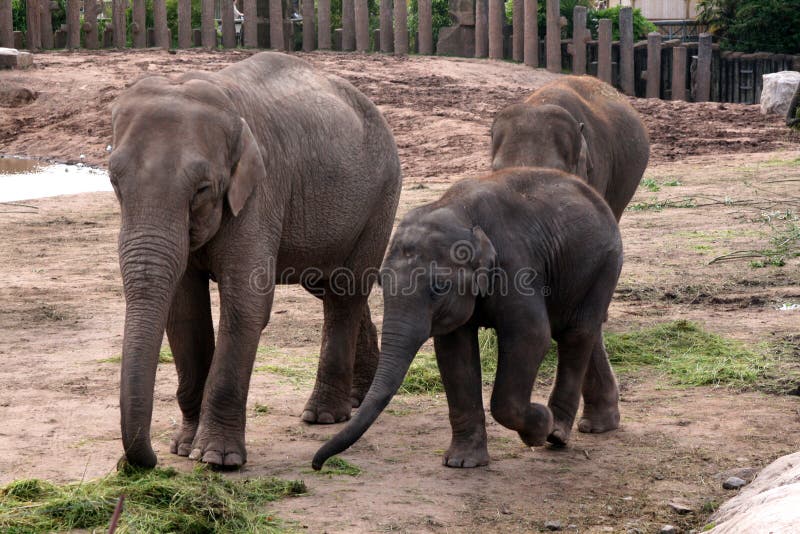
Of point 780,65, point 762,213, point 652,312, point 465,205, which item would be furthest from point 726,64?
point 465,205

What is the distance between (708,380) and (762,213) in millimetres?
5304

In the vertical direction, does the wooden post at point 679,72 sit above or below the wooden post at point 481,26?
below

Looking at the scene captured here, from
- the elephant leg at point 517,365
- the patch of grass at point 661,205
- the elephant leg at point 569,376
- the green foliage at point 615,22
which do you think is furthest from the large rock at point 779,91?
the elephant leg at point 517,365

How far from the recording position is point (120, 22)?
74.1ft

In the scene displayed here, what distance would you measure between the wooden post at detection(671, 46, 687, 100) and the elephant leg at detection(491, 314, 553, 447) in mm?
16774

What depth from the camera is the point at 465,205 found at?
520 cm

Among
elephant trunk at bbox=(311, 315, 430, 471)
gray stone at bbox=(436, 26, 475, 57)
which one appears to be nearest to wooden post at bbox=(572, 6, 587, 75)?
gray stone at bbox=(436, 26, 475, 57)

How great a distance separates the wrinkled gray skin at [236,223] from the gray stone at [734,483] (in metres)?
2.02

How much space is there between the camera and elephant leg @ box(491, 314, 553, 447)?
17.0ft

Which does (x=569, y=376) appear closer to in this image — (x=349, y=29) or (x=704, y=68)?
(x=704, y=68)

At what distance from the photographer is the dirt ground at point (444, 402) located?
506 cm

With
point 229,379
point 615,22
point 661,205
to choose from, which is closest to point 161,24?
point 615,22

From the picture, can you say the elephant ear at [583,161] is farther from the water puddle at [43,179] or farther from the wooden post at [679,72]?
the wooden post at [679,72]

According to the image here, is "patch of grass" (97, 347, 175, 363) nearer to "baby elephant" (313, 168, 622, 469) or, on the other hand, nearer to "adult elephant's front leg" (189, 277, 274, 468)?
"adult elephant's front leg" (189, 277, 274, 468)
